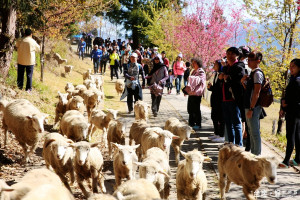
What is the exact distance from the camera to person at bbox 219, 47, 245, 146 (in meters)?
6.46

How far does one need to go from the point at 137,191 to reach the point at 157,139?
2.48m

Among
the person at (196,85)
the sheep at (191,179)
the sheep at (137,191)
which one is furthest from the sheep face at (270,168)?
the person at (196,85)

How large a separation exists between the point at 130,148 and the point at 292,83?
10.8 ft

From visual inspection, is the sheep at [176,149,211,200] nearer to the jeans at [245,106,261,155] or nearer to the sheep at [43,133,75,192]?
the jeans at [245,106,261,155]

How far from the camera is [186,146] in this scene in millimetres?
8023

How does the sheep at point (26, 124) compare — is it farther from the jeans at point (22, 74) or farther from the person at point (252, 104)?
the person at point (252, 104)

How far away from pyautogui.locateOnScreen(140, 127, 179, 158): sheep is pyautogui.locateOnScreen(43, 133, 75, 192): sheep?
62.2 inches

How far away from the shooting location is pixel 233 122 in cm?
656

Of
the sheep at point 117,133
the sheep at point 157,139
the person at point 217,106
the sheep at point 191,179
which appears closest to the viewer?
the sheep at point 191,179

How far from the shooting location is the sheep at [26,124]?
21.8 feet

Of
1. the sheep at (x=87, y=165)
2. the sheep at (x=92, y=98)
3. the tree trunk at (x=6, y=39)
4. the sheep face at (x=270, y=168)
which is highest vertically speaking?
the tree trunk at (x=6, y=39)

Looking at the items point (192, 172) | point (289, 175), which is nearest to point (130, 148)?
point (192, 172)

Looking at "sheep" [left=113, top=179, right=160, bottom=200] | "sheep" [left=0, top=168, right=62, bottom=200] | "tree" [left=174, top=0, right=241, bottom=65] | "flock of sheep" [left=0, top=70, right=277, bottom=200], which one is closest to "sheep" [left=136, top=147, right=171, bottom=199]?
"flock of sheep" [left=0, top=70, right=277, bottom=200]

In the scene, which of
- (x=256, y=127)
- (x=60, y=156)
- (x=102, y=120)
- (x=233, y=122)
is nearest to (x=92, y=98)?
(x=102, y=120)
